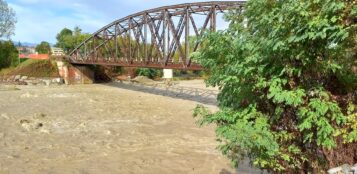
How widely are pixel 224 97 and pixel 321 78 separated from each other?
1841 mm

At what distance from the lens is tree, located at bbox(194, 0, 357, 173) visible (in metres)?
5.58

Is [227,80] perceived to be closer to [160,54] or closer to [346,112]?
[346,112]

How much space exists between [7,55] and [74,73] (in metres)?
21.1

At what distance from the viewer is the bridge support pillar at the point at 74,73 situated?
70.1 m

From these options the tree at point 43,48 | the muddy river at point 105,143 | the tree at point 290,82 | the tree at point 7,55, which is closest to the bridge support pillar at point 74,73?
the tree at point 7,55

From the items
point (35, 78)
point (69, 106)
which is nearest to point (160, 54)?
point (69, 106)

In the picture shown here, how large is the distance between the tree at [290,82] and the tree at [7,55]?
264ft

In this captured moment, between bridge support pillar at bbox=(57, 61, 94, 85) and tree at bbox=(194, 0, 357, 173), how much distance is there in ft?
216

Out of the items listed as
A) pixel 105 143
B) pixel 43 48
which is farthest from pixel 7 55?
pixel 105 143

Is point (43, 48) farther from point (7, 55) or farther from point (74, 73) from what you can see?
point (74, 73)

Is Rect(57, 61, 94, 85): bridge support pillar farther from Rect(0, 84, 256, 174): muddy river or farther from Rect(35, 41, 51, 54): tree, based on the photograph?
Rect(35, 41, 51, 54): tree

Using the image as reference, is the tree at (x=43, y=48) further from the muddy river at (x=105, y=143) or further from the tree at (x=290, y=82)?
the tree at (x=290, y=82)

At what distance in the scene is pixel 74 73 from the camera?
70875mm

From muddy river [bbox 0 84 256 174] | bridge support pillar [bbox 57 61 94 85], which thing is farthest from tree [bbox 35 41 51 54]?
muddy river [bbox 0 84 256 174]
